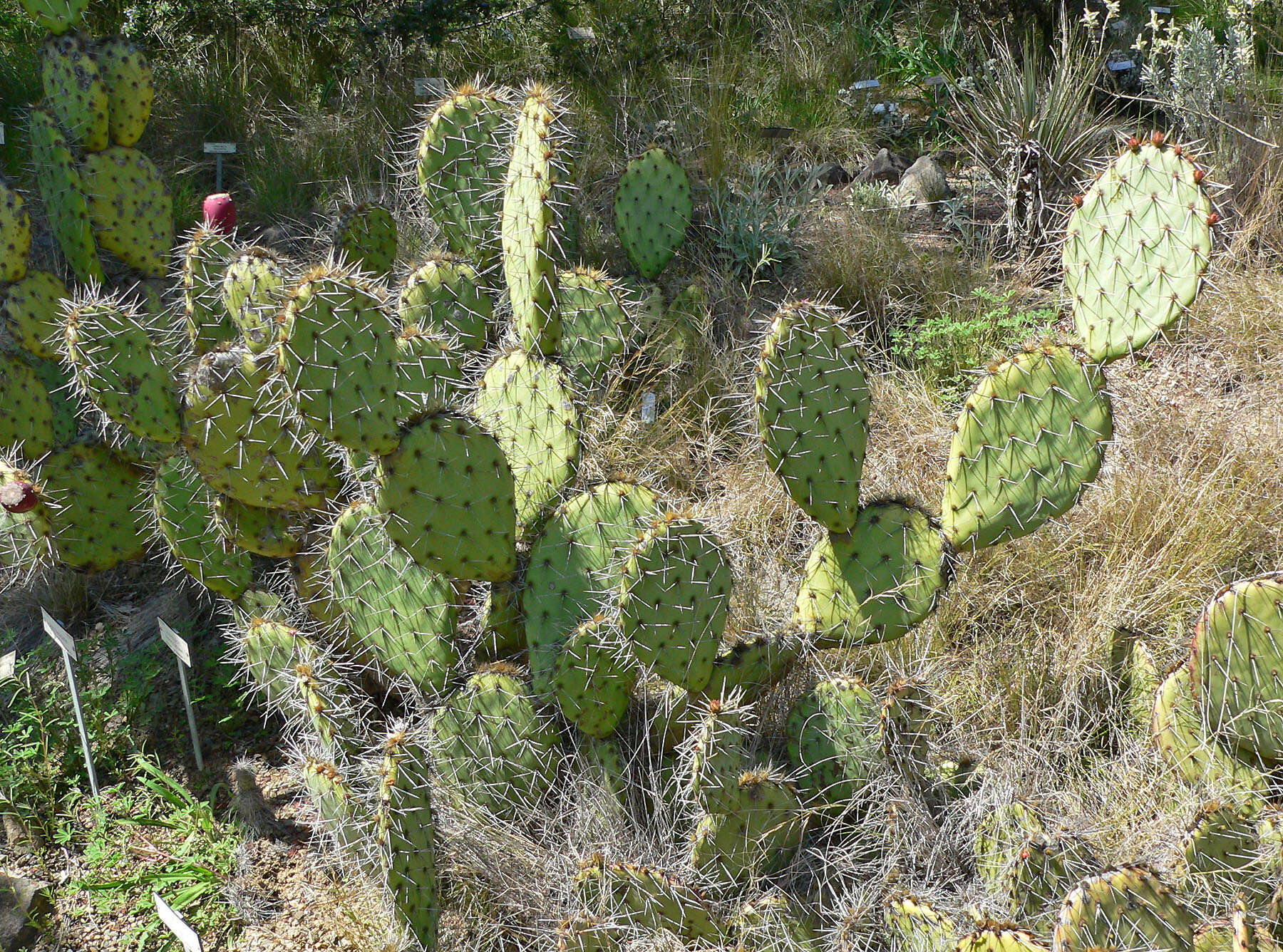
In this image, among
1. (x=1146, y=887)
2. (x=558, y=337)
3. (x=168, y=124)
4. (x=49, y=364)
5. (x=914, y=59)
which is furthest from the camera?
(x=914, y=59)

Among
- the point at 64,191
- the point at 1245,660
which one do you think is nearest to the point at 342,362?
the point at 1245,660

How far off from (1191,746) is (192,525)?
2.26 m

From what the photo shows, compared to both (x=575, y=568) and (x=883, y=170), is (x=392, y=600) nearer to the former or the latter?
(x=575, y=568)

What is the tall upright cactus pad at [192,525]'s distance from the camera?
8.02 feet

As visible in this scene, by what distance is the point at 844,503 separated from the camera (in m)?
2.10

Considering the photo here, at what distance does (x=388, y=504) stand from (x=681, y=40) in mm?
4567

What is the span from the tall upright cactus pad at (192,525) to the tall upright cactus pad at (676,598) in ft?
3.90

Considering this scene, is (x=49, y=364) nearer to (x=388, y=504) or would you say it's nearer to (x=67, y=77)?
(x=67, y=77)

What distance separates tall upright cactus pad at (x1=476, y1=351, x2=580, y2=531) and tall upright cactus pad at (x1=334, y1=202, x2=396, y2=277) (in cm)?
101

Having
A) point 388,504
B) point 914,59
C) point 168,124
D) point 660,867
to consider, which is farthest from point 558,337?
point 914,59

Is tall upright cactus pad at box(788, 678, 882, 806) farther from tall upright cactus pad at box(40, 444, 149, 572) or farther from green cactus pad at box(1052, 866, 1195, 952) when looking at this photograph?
tall upright cactus pad at box(40, 444, 149, 572)

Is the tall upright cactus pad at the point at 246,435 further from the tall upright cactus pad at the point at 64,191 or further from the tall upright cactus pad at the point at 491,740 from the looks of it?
the tall upright cactus pad at the point at 64,191

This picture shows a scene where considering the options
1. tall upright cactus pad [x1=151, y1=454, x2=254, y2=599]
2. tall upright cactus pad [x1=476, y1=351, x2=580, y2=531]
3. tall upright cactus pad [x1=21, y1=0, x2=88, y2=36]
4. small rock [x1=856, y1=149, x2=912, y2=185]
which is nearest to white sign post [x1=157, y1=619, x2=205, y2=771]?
tall upright cactus pad [x1=151, y1=454, x2=254, y2=599]

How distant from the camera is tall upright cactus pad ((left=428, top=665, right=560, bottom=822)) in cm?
205
